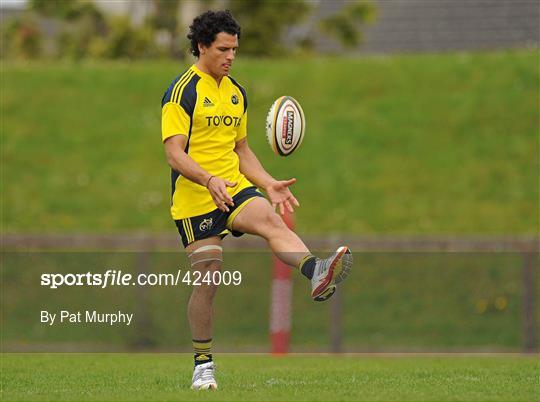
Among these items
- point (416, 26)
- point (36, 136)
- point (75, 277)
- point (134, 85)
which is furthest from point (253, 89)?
point (416, 26)

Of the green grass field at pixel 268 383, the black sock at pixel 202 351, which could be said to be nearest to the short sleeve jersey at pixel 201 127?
the black sock at pixel 202 351

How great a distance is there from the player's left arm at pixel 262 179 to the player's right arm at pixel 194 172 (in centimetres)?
39

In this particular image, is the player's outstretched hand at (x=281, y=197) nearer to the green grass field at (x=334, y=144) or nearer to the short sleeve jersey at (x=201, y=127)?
the short sleeve jersey at (x=201, y=127)

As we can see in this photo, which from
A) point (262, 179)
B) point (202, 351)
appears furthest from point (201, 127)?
point (202, 351)

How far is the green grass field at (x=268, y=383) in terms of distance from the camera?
273 inches

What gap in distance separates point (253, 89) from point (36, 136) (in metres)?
4.34

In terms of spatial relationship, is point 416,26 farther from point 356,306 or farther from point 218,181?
point 218,181

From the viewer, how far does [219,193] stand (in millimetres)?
7086

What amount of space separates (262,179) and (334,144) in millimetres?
12503

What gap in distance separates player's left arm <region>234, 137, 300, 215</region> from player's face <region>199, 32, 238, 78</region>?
2.03 ft

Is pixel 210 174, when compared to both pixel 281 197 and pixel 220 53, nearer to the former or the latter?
pixel 281 197

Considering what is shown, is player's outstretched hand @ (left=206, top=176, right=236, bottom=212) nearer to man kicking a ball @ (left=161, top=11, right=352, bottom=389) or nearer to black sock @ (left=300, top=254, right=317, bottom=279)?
man kicking a ball @ (left=161, top=11, right=352, bottom=389)

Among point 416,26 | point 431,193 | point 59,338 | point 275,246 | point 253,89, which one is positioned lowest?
point 59,338

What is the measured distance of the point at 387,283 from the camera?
1565cm
